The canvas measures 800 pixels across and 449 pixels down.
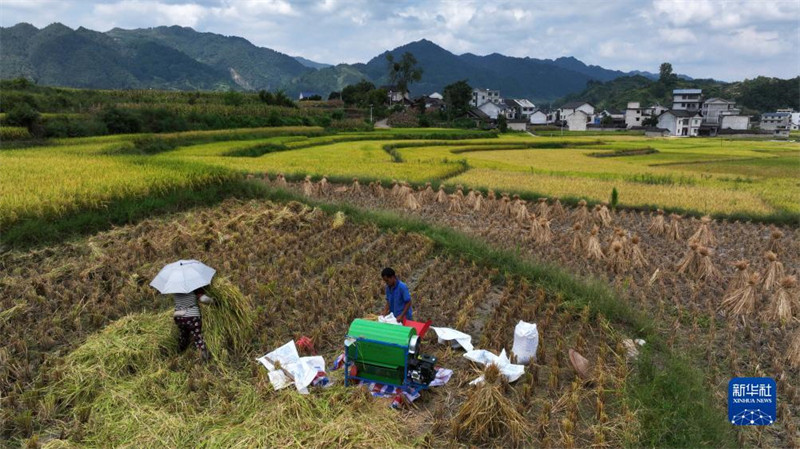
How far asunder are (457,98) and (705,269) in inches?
2382

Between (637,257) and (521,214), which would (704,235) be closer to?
(637,257)

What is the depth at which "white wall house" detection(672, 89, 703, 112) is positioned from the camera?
80.1 meters

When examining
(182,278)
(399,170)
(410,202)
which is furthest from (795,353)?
(399,170)

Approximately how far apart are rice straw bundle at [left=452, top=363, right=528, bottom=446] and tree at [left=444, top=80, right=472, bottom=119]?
63048 mm

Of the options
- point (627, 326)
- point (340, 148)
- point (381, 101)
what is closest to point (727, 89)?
point (381, 101)

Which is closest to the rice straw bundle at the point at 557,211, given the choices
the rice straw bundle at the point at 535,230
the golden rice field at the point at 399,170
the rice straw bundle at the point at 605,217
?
the rice straw bundle at the point at 605,217

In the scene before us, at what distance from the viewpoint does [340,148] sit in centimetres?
3014

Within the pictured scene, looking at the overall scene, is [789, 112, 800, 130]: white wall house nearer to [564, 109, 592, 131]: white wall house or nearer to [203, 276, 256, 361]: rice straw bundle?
[564, 109, 592, 131]: white wall house

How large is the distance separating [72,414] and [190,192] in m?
8.83

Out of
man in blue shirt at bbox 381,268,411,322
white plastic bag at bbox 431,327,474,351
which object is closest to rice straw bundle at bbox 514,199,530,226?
white plastic bag at bbox 431,327,474,351

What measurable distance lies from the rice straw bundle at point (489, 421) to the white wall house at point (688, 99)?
92598 millimetres

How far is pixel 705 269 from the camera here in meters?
8.84

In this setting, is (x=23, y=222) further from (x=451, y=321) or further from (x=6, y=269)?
(x=451, y=321)

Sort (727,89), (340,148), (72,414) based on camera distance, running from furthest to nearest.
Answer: (727,89) → (340,148) → (72,414)
